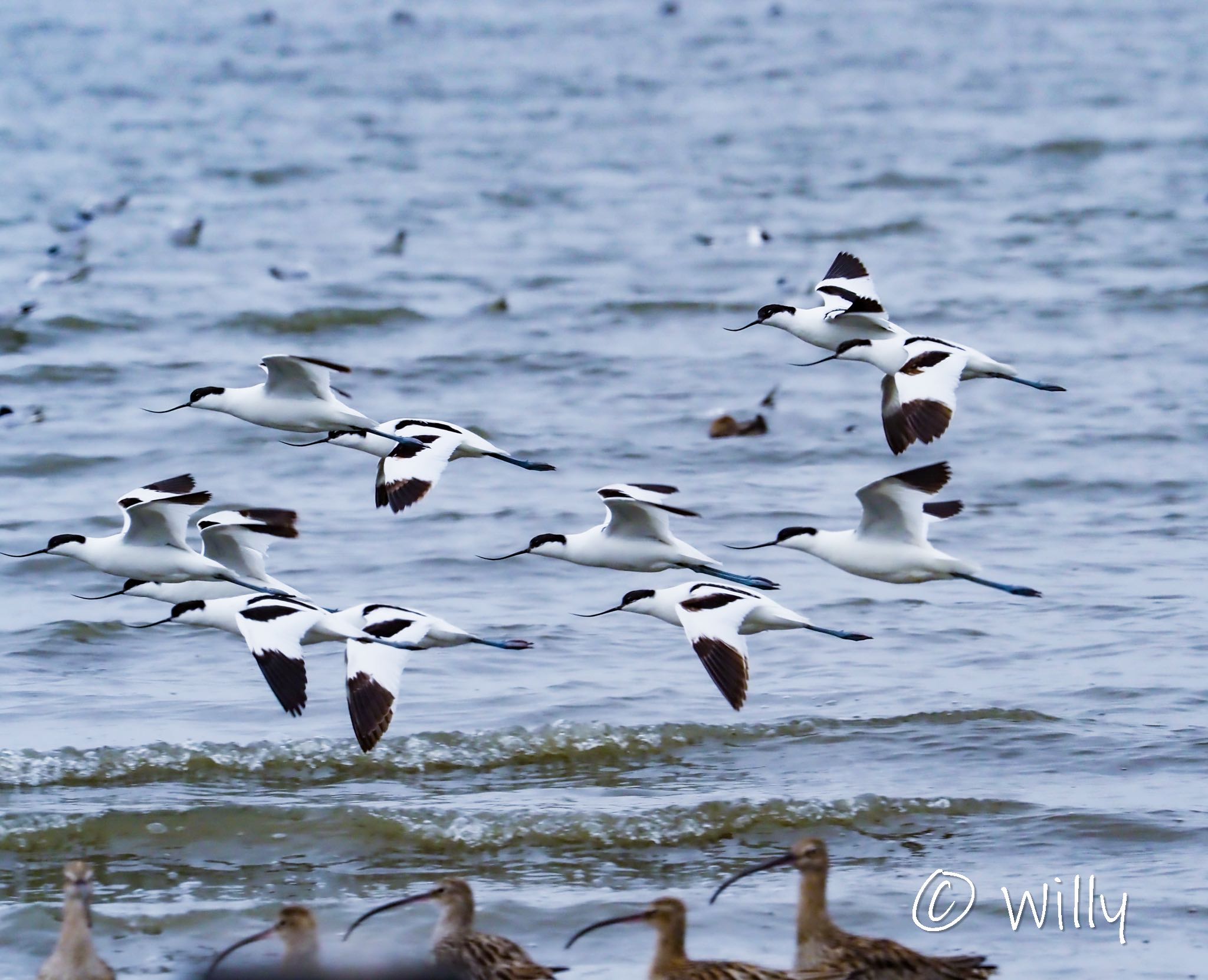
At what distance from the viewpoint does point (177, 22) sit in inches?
2069

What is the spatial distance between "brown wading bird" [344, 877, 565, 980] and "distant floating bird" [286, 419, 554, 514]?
2.94m

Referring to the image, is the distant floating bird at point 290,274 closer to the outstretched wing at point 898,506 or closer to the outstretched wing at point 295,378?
the outstretched wing at point 295,378

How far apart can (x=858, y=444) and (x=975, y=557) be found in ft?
11.2

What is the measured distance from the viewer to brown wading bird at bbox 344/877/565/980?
7344 mm

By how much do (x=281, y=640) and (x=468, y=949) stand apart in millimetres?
2763

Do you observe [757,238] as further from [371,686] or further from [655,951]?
[655,951]

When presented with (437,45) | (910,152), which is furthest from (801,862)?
(437,45)

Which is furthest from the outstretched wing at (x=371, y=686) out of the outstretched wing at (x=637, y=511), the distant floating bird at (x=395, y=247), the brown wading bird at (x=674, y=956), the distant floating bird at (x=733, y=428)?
the distant floating bird at (x=395, y=247)

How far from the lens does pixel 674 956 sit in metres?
7.42

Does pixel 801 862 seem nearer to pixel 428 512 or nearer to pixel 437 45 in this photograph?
pixel 428 512

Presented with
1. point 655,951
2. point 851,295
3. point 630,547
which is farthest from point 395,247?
point 655,951

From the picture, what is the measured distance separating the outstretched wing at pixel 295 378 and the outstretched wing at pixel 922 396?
114 inches

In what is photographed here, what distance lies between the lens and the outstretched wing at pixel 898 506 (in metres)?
10.2

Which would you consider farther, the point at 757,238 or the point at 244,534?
the point at 757,238
